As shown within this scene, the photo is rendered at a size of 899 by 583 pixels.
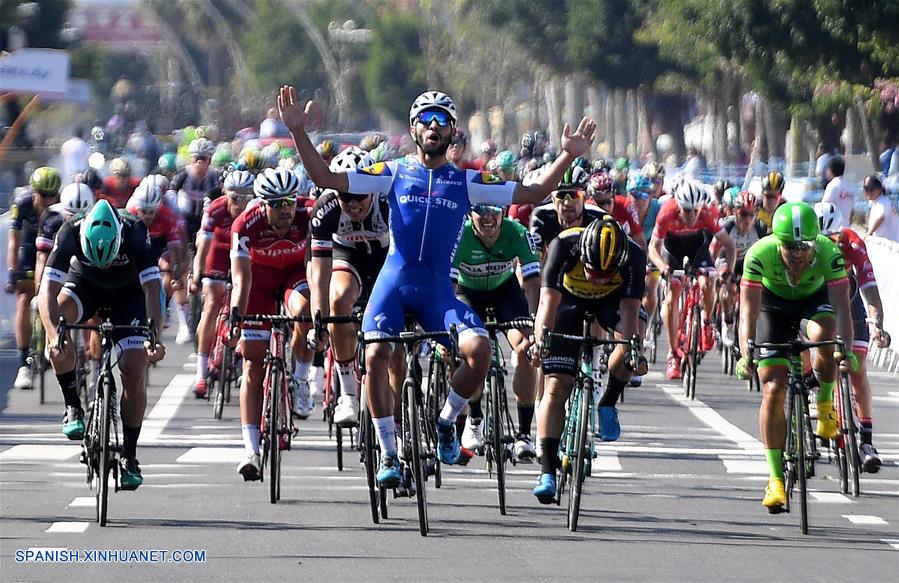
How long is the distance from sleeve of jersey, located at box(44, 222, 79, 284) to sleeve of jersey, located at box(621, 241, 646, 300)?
320 cm

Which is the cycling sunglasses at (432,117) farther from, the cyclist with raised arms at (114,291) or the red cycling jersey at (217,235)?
the red cycling jersey at (217,235)

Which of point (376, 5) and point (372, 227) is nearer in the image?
point (372, 227)

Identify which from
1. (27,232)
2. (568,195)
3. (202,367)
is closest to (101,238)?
(568,195)

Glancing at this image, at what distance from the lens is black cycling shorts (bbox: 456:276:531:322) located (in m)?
14.2

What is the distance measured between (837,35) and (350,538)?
2658 cm

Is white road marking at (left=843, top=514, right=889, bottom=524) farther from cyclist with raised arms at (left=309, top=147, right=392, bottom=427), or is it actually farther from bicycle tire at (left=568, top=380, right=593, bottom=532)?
cyclist with raised arms at (left=309, top=147, right=392, bottom=427)

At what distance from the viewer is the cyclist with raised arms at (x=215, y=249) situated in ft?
57.8

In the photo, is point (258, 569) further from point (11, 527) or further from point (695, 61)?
point (695, 61)

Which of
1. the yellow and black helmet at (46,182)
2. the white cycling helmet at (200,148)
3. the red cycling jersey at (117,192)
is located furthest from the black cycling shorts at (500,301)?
the white cycling helmet at (200,148)

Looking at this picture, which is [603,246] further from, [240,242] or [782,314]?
[240,242]

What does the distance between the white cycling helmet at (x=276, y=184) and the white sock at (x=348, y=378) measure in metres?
1.29

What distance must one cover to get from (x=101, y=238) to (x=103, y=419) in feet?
3.73

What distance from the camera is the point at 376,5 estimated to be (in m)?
121

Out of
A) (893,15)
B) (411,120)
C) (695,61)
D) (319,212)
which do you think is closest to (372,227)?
(319,212)
